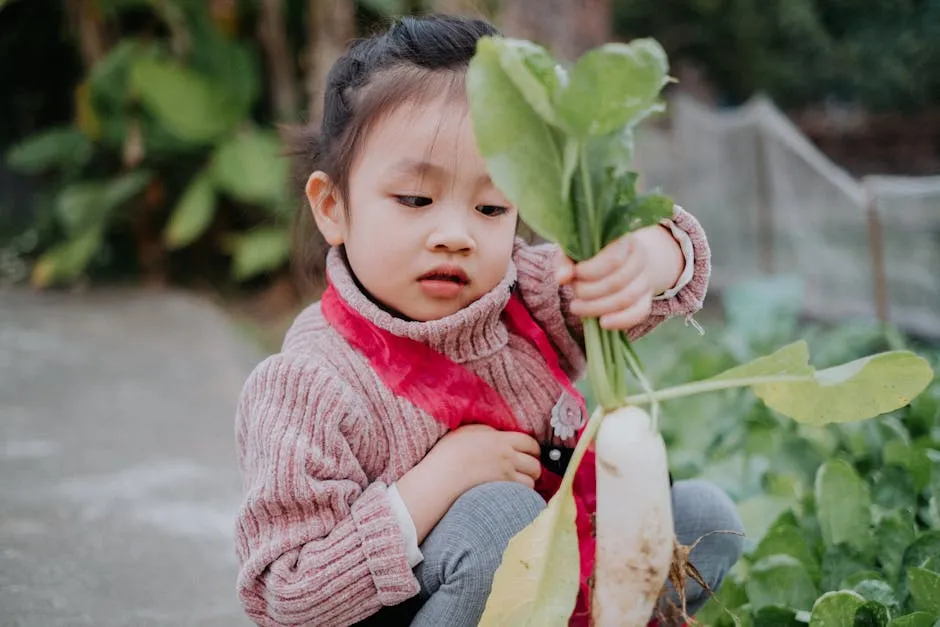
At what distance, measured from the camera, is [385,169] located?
130 cm

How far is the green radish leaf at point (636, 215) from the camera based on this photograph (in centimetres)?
103

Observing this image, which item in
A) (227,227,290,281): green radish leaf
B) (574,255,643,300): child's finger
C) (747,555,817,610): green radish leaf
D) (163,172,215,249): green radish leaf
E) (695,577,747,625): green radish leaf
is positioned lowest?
(227,227,290,281): green radish leaf

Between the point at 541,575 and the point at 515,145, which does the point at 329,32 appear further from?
the point at 541,575

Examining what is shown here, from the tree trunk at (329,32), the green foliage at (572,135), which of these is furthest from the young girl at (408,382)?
the tree trunk at (329,32)

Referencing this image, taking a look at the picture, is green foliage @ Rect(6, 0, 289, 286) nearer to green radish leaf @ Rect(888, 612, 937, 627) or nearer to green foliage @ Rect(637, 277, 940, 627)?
green foliage @ Rect(637, 277, 940, 627)

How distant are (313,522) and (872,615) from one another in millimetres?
792

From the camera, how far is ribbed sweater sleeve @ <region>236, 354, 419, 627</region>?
4.00 feet

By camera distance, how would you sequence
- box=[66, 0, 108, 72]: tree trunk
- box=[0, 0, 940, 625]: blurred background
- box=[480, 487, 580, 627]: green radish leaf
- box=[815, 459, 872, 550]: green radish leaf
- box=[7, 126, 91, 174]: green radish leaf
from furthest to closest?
box=[66, 0, 108, 72]: tree trunk → box=[7, 126, 91, 174]: green radish leaf → box=[0, 0, 940, 625]: blurred background → box=[815, 459, 872, 550]: green radish leaf → box=[480, 487, 580, 627]: green radish leaf

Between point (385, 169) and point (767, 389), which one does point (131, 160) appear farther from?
point (767, 389)

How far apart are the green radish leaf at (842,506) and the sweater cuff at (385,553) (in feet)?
2.74

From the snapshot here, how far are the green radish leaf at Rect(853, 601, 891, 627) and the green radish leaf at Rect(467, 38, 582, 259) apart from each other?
30.0 inches

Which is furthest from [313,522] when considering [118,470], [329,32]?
[329,32]

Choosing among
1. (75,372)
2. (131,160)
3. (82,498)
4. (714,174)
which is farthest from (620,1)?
(82,498)

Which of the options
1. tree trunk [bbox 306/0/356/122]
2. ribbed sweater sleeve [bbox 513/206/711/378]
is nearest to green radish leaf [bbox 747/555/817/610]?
ribbed sweater sleeve [bbox 513/206/711/378]
